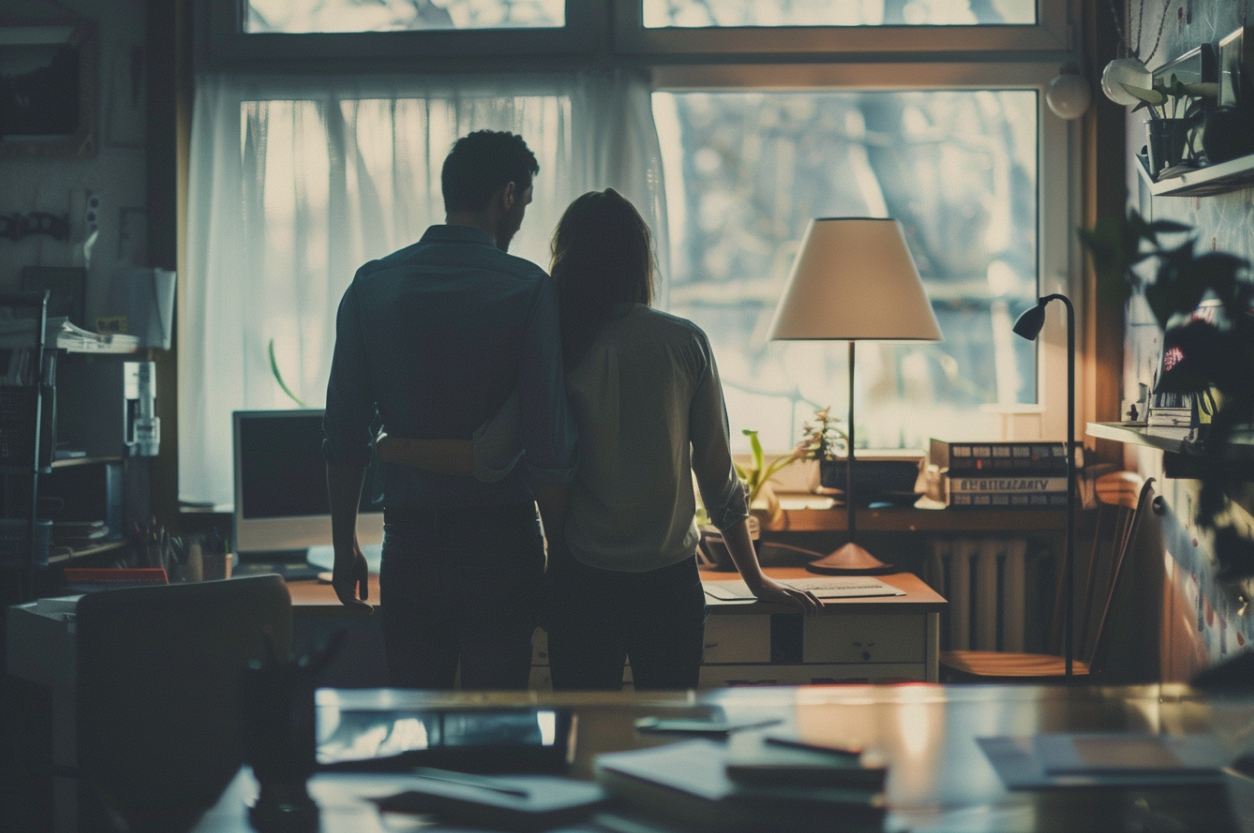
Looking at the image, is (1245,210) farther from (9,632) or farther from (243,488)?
(9,632)

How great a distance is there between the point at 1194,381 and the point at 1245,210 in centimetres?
137

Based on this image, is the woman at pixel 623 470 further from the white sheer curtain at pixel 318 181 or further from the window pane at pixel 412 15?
the window pane at pixel 412 15

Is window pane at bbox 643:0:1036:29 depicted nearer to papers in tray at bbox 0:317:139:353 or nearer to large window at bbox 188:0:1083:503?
large window at bbox 188:0:1083:503

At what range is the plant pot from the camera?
7.07ft

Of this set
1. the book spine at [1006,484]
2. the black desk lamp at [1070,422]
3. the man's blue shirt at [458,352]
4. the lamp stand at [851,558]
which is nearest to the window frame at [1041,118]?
the book spine at [1006,484]

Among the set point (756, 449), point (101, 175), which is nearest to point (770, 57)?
point (756, 449)

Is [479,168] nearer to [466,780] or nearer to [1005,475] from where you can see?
[466,780]

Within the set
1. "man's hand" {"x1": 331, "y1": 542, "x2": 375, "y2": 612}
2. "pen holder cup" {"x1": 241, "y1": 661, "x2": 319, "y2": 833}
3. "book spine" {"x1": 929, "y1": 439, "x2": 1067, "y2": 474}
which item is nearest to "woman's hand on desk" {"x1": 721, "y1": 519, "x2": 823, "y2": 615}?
"man's hand" {"x1": 331, "y1": 542, "x2": 375, "y2": 612}

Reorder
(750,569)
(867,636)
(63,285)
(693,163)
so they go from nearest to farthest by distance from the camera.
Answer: (750,569)
(867,636)
(63,285)
(693,163)

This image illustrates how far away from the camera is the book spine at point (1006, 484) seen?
2.78 m

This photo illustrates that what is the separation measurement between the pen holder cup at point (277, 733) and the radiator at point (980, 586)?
2.18 meters

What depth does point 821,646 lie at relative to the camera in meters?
2.32

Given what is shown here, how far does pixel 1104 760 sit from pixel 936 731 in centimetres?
18

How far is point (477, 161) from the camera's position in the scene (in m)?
1.76
